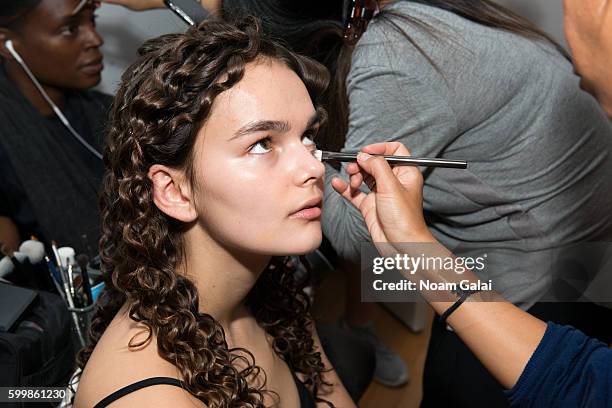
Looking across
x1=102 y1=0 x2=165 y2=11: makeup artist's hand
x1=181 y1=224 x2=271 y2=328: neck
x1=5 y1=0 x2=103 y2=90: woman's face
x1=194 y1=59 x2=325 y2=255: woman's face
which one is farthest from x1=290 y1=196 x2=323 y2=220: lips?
x1=5 y1=0 x2=103 y2=90: woman's face

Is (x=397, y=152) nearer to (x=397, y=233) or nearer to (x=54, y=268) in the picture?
(x=397, y=233)

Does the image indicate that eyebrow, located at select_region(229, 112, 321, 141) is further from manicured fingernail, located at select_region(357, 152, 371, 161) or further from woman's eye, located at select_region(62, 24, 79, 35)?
woman's eye, located at select_region(62, 24, 79, 35)

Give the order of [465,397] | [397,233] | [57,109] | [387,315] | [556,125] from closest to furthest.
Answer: [397,233], [556,125], [465,397], [57,109], [387,315]

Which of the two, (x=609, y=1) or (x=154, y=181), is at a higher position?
(x=609, y=1)

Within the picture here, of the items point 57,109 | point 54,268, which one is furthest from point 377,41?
point 57,109

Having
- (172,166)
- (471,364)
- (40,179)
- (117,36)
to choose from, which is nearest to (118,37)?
(117,36)

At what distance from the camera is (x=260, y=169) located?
738 mm

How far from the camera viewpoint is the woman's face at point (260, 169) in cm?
73

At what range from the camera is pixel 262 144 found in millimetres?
A: 749

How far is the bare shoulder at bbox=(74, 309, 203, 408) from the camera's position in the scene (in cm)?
70

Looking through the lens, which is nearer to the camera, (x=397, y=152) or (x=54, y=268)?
(x=397, y=152)

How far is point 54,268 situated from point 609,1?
0.90 meters

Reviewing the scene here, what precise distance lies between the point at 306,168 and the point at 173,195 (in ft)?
0.58

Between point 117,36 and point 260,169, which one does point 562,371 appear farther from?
point 117,36
